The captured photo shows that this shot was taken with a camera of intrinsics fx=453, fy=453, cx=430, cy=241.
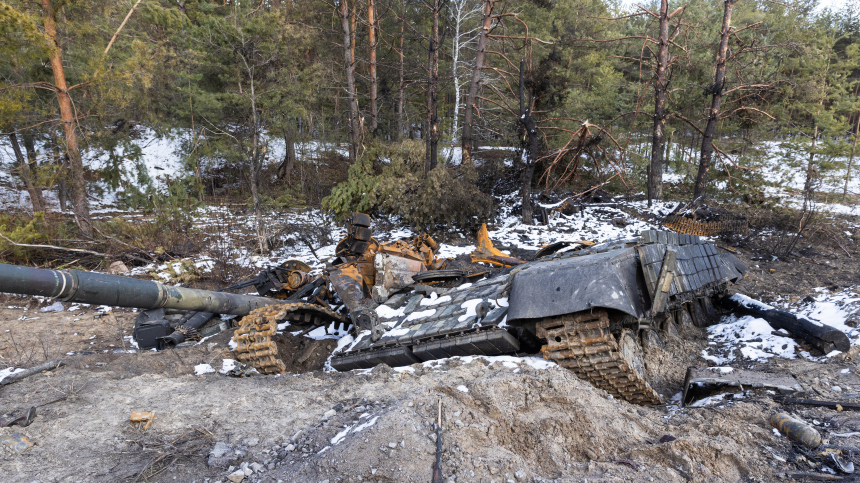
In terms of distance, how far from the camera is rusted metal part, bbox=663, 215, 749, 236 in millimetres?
12000

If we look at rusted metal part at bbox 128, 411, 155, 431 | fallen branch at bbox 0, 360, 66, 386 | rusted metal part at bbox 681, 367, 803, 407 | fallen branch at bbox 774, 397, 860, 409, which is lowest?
rusted metal part at bbox 681, 367, 803, 407

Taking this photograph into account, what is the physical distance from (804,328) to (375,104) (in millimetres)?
13742

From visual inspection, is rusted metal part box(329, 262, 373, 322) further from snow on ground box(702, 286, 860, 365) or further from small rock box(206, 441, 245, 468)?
snow on ground box(702, 286, 860, 365)

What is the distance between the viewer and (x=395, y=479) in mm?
2928

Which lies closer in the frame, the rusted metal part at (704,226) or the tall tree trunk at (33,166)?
the tall tree trunk at (33,166)

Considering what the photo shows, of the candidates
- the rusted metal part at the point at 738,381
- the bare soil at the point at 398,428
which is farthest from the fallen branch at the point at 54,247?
the rusted metal part at the point at 738,381

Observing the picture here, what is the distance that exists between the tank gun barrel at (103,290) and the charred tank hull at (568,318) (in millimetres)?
2166

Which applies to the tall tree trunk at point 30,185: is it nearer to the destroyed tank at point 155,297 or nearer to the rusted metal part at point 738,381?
the destroyed tank at point 155,297

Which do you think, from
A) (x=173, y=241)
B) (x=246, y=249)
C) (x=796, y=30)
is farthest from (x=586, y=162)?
(x=173, y=241)

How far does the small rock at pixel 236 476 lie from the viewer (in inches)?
122

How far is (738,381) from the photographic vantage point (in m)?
4.64

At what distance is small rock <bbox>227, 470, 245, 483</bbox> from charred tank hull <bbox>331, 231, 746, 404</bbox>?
2.48 metres

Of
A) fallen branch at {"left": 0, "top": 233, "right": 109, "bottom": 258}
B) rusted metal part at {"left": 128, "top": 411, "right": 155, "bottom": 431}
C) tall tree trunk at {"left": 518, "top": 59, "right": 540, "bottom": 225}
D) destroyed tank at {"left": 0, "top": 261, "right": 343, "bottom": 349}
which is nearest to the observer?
rusted metal part at {"left": 128, "top": 411, "right": 155, "bottom": 431}

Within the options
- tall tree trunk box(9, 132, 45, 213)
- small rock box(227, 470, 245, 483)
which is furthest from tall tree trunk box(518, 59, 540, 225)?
tall tree trunk box(9, 132, 45, 213)
